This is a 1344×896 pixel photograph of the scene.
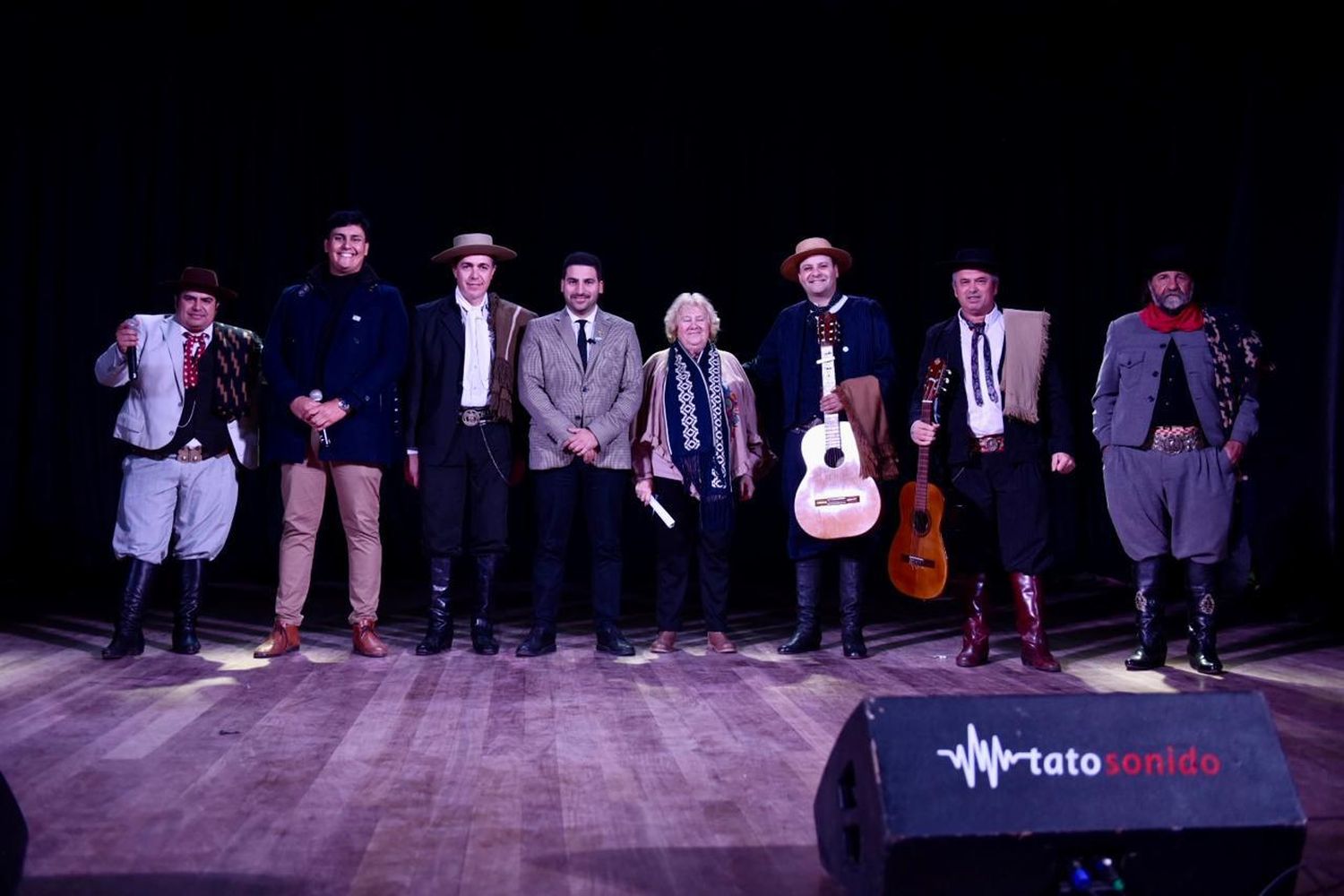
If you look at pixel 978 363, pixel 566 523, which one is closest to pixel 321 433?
pixel 566 523

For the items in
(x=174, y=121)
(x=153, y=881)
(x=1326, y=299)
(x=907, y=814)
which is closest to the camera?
(x=907, y=814)

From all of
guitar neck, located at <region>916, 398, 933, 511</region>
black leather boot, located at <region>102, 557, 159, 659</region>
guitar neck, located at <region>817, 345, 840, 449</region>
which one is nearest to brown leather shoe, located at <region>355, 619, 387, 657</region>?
black leather boot, located at <region>102, 557, 159, 659</region>

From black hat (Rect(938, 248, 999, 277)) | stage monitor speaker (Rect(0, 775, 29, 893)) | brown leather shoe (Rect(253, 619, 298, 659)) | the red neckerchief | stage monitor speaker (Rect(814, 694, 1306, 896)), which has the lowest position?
brown leather shoe (Rect(253, 619, 298, 659))

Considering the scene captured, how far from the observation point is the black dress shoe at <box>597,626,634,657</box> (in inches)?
183

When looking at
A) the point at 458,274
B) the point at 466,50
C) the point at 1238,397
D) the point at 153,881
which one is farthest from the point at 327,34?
the point at 153,881

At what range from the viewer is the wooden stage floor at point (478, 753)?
220 centimetres

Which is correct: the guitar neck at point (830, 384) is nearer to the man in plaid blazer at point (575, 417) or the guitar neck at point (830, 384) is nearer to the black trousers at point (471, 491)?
the man in plaid blazer at point (575, 417)

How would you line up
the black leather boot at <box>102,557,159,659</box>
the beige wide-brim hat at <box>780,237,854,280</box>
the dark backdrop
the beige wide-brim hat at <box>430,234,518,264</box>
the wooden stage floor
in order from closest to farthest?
the wooden stage floor → the black leather boot at <box>102,557,159,659</box> → the beige wide-brim hat at <box>430,234,518,264</box> → the beige wide-brim hat at <box>780,237,854,280</box> → the dark backdrop

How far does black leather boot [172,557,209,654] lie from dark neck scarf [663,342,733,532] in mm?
1880

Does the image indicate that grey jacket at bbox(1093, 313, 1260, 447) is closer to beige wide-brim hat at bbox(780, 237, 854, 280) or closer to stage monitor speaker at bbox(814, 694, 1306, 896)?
beige wide-brim hat at bbox(780, 237, 854, 280)

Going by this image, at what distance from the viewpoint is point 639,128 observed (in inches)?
297

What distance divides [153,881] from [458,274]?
292 cm

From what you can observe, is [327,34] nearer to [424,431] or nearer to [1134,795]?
[424,431]

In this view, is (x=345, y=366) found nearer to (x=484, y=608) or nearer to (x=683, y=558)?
(x=484, y=608)
